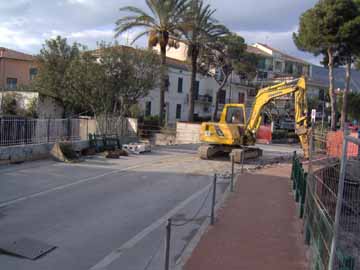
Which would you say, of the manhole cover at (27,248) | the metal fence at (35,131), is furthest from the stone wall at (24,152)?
the manhole cover at (27,248)

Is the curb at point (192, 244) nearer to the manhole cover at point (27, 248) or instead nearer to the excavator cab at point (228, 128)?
the manhole cover at point (27, 248)

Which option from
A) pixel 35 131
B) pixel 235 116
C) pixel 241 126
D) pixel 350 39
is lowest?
pixel 35 131

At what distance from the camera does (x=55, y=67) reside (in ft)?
109

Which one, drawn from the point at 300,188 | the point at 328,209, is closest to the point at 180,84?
the point at 300,188

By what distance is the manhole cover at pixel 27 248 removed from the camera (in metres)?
7.04

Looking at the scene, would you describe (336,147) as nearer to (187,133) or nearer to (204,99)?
(187,133)

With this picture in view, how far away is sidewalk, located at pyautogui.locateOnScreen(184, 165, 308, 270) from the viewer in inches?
266

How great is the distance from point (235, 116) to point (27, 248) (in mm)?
16574

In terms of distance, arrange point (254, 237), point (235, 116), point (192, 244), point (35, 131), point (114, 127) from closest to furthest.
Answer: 1. point (192, 244)
2. point (254, 237)
3. point (35, 131)
4. point (235, 116)
5. point (114, 127)

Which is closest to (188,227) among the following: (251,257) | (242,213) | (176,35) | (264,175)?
(242,213)

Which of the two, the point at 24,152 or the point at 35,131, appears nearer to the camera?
the point at 24,152

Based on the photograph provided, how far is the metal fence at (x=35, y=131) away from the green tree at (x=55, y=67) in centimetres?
709

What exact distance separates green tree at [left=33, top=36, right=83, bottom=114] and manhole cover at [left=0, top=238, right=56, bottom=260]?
21.9 meters

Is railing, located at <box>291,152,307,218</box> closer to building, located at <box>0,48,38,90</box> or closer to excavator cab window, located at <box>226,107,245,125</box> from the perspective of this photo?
excavator cab window, located at <box>226,107,245,125</box>
